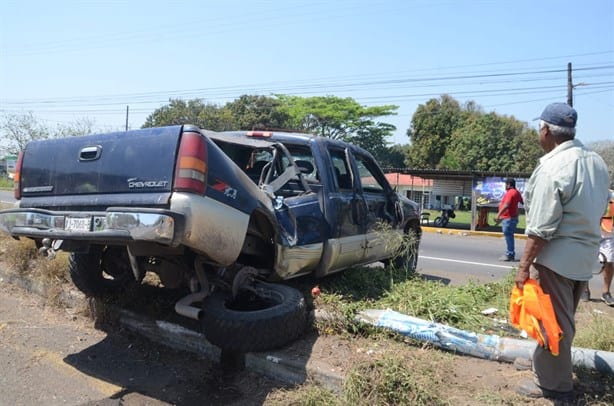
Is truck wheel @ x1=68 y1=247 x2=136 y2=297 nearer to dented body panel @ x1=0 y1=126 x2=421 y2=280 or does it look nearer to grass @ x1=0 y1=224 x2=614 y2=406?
grass @ x1=0 y1=224 x2=614 y2=406

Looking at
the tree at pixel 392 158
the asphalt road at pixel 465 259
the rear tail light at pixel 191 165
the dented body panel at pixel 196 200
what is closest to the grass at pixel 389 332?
the dented body panel at pixel 196 200

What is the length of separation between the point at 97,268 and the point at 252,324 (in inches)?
88.1

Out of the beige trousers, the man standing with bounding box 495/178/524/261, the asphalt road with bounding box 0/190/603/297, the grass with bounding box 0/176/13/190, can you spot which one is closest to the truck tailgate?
the beige trousers

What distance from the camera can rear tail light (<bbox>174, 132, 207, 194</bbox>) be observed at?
3.59 m

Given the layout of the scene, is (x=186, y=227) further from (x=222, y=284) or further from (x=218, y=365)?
(x=218, y=365)

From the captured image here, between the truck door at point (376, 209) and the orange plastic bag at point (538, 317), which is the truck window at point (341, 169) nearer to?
the truck door at point (376, 209)

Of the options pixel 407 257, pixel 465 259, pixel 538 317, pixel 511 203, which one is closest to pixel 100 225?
pixel 538 317

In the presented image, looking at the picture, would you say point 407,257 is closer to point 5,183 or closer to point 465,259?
point 465,259

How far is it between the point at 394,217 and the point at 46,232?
417 centimetres

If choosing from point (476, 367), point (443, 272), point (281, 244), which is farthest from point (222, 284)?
point (443, 272)

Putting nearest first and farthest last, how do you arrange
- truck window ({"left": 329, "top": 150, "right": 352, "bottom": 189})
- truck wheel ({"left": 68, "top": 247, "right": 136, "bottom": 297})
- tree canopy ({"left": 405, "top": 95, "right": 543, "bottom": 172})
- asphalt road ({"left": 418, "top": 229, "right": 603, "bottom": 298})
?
1. truck wheel ({"left": 68, "top": 247, "right": 136, "bottom": 297})
2. truck window ({"left": 329, "top": 150, "right": 352, "bottom": 189})
3. asphalt road ({"left": 418, "top": 229, "right": 603, "bottom": 298})
4. tree canopy ({"left": 405, "top": 95, "right": 543, "bottom": 172})

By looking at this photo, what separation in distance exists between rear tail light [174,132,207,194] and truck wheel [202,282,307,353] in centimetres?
102

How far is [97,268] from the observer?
534 cm

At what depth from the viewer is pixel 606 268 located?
6836mm
